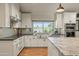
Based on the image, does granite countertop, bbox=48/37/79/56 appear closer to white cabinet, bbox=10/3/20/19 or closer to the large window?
white cabinet, bbox=10/3/20/19

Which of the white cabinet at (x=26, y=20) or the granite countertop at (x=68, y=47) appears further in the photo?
the white cabinet at (x=26, y=20)

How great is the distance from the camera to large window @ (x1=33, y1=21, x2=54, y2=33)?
29.6ft

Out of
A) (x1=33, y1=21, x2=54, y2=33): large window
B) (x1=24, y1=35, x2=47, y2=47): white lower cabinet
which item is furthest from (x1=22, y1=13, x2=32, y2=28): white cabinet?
(x1=24, y1=35, x2=47, y2=47): white lower cabinet

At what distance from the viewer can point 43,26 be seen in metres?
9.12

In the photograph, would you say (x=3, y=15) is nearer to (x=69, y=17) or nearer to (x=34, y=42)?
(x=34, y=42)

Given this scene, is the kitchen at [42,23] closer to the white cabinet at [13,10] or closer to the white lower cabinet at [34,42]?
the white lower cabinet at [34,42]

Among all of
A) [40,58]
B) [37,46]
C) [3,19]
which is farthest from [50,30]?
[40,58]

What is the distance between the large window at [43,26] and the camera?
902 cm

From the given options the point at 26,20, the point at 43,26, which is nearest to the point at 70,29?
the point at 43,26

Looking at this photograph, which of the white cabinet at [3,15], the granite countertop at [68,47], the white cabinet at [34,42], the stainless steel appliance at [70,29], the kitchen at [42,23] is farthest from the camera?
the white cabinet at [34,42]

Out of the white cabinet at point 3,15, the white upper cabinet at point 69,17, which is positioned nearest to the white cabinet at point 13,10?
the white cabinet at point 3,15

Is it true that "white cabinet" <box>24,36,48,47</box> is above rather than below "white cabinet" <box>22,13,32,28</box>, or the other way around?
below

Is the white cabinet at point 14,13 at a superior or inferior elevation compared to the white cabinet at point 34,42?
superior

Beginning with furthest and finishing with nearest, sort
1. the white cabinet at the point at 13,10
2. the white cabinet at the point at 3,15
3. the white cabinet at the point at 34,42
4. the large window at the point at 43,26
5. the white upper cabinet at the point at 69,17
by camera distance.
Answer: the large window at the point at 43,26 < the white cabinet at the point at 34,42 < the white upper cabinet at the point at 69,17 < the white cabinet at the point at 13,10 < the white cabinet at the point at 3,15
